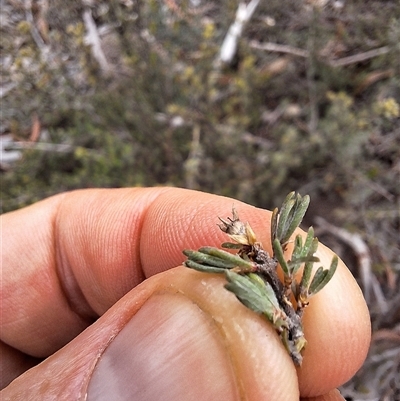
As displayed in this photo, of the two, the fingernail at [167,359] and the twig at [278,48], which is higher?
the twig at [278,48]

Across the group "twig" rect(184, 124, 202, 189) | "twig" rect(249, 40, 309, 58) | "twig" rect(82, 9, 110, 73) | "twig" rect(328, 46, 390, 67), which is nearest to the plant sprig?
"twig" rect(184, 124, 202, 189)

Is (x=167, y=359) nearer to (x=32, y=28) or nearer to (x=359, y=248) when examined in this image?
(x=359, y=248)

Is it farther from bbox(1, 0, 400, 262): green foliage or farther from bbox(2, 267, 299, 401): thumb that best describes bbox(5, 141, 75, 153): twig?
bbox(2, 267, 299, 401): thumb

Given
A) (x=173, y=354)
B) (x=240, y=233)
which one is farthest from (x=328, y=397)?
(x=240, y=233)

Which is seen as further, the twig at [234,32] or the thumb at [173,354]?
the twig at [234,32]

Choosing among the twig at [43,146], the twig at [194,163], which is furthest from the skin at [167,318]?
the twig at [43,146]

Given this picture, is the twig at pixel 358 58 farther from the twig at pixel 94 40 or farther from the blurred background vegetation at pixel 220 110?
the twig at pixel 94 40
